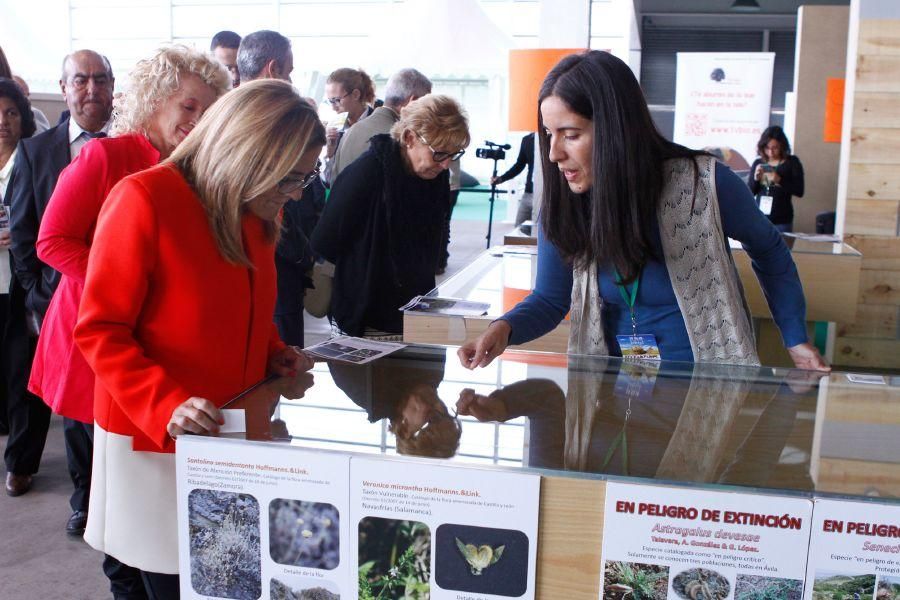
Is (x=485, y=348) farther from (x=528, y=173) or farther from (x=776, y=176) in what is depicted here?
(x=528, y=173)

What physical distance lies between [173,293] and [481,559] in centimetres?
66

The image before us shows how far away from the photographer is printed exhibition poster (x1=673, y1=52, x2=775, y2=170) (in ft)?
23.1

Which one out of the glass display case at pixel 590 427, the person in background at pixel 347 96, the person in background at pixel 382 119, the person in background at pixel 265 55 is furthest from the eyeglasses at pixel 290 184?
the person in background at pixel 347 96

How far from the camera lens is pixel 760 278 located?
1.79 meters

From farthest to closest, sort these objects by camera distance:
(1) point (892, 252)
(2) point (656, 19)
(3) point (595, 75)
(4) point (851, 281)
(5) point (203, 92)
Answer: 1. (2) point (656, 19)
2. (1) point (892, 252)
3. (4) point (851, 281)
4. (5) point (203, 92)
5. (3) point (595, 75)

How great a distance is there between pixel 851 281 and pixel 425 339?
7.42 ft

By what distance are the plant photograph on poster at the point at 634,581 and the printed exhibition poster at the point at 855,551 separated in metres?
0.16

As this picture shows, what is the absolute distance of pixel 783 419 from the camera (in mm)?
1244

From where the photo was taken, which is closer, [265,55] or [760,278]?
[760,278]

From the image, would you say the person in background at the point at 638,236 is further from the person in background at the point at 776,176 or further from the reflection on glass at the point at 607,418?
the person in background at the point at 776,176

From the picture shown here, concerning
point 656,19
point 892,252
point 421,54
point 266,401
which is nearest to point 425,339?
point 266,401

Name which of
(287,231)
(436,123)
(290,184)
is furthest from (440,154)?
(290,184)

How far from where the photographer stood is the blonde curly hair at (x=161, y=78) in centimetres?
198

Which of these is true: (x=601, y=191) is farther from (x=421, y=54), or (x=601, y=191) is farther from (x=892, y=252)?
(x=421, y=54)
